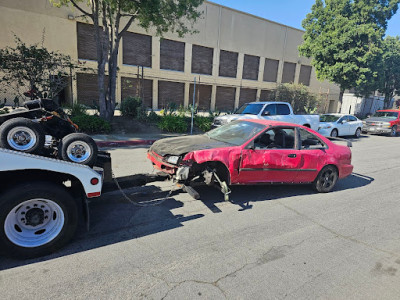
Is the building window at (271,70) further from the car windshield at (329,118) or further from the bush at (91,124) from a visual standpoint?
the bush at (91,124)

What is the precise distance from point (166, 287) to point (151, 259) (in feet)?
1.60

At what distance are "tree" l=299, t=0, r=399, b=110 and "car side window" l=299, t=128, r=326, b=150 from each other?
1707 centimetres

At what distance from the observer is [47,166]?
281 centimetres

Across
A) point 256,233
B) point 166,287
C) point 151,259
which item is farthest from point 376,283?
point 151,259

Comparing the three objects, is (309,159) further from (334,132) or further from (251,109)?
(334,132)

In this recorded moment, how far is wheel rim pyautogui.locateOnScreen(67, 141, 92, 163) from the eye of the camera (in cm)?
325

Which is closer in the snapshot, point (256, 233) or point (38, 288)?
point (38, 288)

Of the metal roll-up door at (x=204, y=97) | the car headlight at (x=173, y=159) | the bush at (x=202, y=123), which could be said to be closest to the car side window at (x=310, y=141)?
the car headlight at (x=173, y=159)

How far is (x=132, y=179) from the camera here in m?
4.23

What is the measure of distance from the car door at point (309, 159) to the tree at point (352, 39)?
17.3m

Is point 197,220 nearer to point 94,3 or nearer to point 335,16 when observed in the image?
point 94,3

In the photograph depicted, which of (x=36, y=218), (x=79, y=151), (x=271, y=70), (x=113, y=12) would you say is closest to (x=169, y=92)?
(x=113, y=12)

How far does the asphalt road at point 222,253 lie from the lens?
100.0 inches

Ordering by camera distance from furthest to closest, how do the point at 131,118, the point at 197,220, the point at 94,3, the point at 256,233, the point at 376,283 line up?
the point at 131,118 < the point at 94,3 < the point at 197,220 < the point at 256,233 < the point at 376,283
